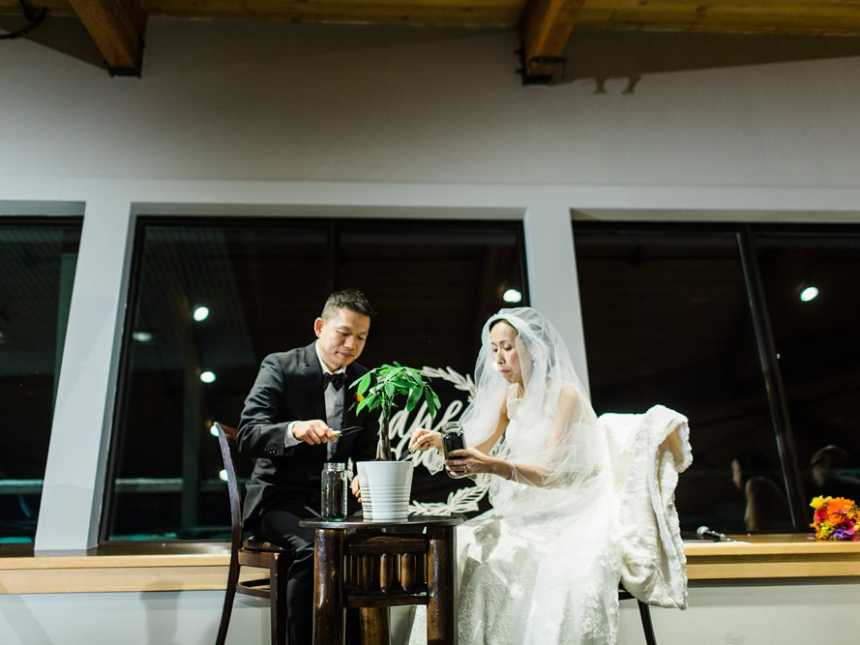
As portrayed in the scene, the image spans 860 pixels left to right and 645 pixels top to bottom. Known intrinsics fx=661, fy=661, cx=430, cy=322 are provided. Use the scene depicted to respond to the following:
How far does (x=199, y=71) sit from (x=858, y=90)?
13.1 feet

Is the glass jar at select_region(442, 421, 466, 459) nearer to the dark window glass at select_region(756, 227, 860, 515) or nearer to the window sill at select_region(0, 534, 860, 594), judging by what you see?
the window sill at select_region(0, 534, 860, 594)

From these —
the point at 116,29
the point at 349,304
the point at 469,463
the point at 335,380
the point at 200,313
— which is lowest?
the point at 469,463

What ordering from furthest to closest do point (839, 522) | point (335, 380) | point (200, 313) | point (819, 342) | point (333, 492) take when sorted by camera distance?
point (819, 342) → point (200, 313) → point (839, 522) → point (335, 380) → point (333, 492)

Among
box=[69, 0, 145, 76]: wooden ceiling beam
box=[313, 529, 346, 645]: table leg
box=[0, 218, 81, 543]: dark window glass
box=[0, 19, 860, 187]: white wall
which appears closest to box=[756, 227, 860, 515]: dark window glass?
box=[0, 19, 860, 187]: white wall

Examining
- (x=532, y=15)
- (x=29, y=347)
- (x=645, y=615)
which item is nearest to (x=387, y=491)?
(x=645, y=615)

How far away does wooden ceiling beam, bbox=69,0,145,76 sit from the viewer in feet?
10.7

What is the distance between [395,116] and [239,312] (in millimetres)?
1435

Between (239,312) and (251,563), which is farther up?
(239,312)

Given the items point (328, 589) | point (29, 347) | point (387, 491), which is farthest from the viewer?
point (29, 347)

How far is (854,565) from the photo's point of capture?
3.00 meters

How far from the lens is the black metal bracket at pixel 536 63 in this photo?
3.83 metres

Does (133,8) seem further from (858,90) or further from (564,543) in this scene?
(858,90)

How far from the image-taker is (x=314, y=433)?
211 centimetres

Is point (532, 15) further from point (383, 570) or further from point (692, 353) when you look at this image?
point (383, 570)
